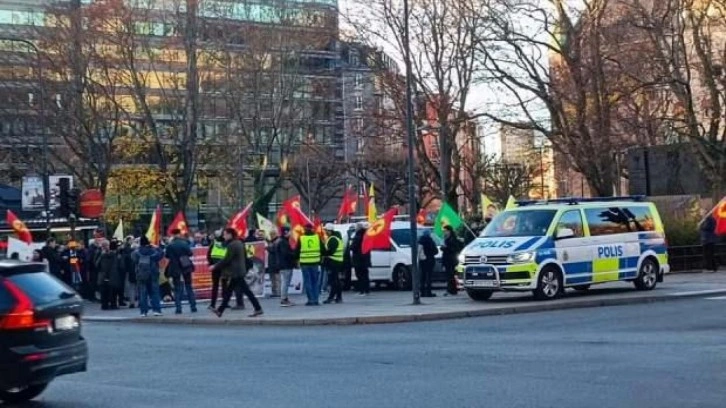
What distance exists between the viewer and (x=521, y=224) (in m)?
23.4

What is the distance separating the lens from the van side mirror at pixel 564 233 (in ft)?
75.3

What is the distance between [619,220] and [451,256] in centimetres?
381

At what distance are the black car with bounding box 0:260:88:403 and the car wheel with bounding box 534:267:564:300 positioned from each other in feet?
41.6

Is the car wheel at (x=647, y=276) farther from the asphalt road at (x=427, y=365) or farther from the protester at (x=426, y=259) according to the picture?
the asphalt road at (x=427, y=365)

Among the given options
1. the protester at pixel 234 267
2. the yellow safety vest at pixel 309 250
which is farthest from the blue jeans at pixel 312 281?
the protester at pixel 234 267

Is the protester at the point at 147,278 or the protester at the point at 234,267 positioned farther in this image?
the protester at the point at 147,278

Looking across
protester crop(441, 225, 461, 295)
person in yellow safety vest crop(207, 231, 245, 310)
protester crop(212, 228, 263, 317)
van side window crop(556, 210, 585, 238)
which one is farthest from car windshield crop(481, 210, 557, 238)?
person in yellow safety vest crop(207, 231, 245, 310)

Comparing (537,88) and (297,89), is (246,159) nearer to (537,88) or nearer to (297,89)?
(297,89)

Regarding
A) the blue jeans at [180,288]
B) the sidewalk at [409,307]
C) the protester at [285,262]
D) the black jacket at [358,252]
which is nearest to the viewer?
the sidewalk at [409,307]

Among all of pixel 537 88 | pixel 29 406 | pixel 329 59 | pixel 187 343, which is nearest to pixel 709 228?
pixel 537 88

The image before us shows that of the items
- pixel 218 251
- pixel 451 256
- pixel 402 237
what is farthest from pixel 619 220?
pixel 218 251

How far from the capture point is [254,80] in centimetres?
5378

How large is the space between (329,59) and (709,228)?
113 feet

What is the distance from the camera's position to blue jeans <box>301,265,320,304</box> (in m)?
24.7
